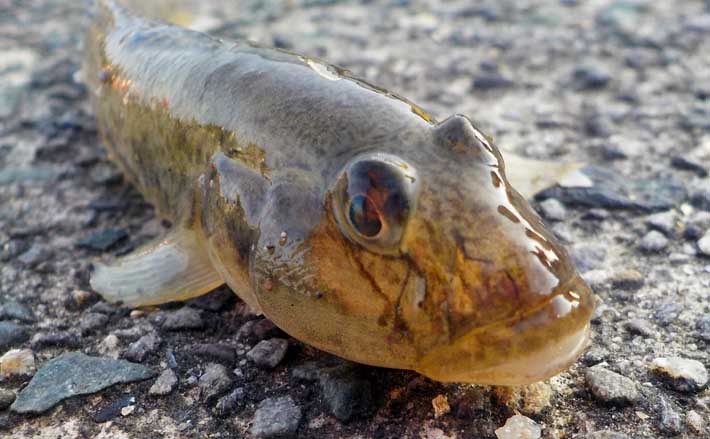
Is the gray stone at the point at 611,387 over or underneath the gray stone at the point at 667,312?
over

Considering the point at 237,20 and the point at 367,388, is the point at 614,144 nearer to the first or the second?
the point at 367,388

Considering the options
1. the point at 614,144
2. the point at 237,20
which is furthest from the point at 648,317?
the point at 237,20

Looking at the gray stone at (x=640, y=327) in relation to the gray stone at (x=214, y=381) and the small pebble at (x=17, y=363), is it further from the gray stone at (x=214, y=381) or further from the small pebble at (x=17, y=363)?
the small pebble at (x=17, y=363)

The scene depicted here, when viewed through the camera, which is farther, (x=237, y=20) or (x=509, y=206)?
(x=237, y=20)

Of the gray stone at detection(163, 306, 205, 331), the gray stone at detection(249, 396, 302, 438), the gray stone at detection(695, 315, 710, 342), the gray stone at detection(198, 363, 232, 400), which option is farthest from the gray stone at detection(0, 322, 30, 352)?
the gray stone at detection(695, 315, 710, 342)

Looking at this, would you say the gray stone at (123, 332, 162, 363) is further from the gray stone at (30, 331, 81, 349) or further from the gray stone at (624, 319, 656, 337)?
the gray stone at (624, 319, 656, 337)

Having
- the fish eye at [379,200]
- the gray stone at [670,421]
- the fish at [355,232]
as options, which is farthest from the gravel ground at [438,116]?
the fish eye at [379,200]

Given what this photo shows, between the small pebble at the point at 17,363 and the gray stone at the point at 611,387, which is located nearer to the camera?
the gray stone at the point at 611,387
